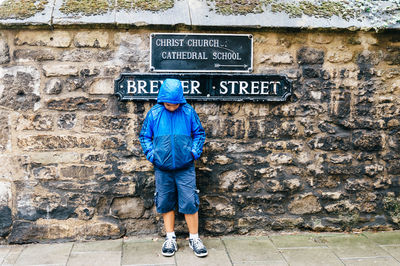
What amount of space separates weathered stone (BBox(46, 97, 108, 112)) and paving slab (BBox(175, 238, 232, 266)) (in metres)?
1.58

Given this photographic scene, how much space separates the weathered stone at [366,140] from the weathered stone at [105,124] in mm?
2359

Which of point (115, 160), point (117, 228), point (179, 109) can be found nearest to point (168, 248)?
point (117, 228)

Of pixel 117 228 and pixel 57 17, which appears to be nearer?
pixel 57 17

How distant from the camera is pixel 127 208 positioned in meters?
4.16

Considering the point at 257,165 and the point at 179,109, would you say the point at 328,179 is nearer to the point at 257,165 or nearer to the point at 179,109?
the point at 257,165

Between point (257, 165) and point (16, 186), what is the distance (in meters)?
2.41

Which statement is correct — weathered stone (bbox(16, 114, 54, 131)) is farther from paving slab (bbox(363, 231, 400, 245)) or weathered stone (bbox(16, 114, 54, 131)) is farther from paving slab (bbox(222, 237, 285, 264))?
paving slab (bbox(363, 231, 400, 245))

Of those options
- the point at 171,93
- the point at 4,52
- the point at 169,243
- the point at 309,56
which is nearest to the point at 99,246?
the point at 169,243

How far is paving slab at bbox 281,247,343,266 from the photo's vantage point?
144 inches

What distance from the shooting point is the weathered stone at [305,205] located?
14.0 ft

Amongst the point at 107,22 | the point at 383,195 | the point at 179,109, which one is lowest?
the point at 383,195

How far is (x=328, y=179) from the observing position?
4.28 metres

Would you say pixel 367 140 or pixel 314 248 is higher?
pixel 367 140

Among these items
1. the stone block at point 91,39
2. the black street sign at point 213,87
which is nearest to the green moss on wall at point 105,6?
the stone block at point 91,39
